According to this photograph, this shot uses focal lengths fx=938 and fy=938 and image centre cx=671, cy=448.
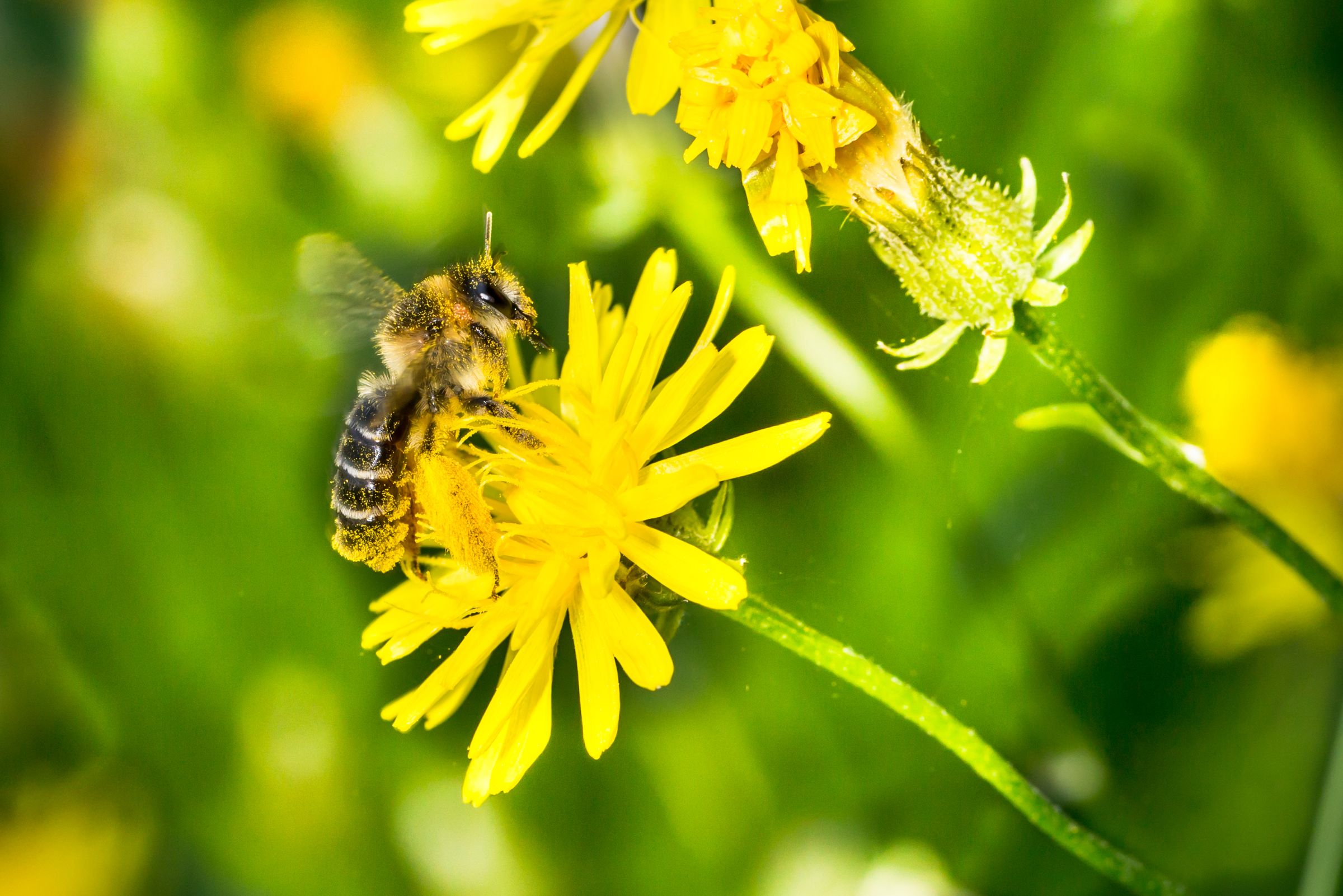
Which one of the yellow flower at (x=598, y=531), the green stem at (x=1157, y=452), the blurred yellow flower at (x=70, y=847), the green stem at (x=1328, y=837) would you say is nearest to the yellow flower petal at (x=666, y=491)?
the yellow flower at (x=598, y=531)

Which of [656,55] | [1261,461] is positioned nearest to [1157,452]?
[1261,461]

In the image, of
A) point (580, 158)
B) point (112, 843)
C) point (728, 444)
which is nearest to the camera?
point (728, 444)

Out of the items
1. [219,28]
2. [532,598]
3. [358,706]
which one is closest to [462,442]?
[532,598]

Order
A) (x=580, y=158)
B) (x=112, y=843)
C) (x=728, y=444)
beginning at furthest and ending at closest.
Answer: (x=112, y=843) → (x=580, y=158) → (x=728, y=444)

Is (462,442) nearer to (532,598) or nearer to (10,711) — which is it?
(532,598)

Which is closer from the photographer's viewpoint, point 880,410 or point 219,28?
point 880,410

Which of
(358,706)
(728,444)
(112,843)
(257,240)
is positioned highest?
(728,444)

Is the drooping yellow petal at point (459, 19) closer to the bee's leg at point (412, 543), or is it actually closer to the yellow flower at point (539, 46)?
the yellow flower at point (539, 46)
